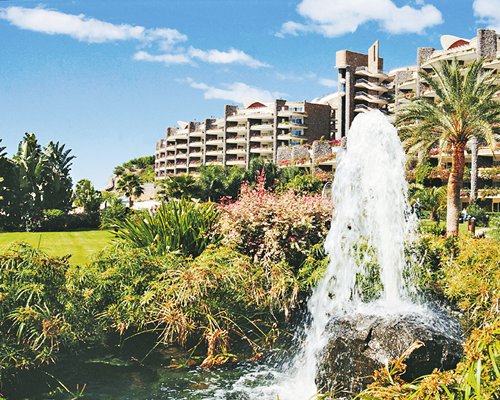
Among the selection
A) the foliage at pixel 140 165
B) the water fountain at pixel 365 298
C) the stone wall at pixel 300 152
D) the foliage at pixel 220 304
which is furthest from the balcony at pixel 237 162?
the foliage at pixel 220 304

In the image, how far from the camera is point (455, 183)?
2775 centimetres

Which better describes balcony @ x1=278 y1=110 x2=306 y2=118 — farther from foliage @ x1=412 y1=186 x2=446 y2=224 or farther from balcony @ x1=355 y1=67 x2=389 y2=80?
foliage @ x1=412 y1=186 x2=446 y2=224

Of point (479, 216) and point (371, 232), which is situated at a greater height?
point (479, 216)

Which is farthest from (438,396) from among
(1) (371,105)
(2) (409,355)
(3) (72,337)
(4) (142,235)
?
(1) (371,105)

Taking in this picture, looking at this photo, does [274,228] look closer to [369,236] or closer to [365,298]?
[369,236]

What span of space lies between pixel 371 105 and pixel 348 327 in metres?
79.2

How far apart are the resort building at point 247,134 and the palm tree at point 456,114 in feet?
158

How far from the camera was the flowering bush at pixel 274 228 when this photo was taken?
13.9m

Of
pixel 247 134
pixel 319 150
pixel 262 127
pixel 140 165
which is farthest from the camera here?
pixel 140 165

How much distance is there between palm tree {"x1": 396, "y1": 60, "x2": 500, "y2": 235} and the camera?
27469 mm

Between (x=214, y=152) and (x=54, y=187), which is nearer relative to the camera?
(x=54, y=187)

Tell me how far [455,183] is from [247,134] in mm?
64364

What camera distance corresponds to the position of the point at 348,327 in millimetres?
8453

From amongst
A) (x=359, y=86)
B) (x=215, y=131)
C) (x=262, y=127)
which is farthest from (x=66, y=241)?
(x=215, y=131)
